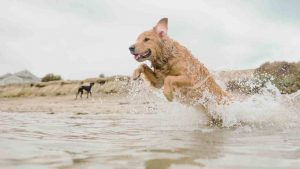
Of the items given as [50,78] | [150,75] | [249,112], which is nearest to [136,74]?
[150,75]

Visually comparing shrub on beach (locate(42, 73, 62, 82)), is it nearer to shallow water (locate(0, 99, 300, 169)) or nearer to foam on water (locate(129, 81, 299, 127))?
foam on water (locate(129, 81, 299, 127))

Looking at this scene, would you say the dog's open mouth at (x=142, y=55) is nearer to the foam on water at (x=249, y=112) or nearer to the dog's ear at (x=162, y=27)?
the dog's ear at (x=162, y=27)

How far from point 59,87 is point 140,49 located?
26116 mm

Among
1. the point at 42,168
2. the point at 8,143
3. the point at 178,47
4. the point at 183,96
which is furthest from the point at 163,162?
the point at 178,47

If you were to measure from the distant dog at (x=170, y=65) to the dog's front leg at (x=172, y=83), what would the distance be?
14mm

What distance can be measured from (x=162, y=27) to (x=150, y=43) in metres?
0.37

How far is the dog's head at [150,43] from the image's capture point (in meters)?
7.08

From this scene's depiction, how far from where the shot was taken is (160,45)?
7.20 meters

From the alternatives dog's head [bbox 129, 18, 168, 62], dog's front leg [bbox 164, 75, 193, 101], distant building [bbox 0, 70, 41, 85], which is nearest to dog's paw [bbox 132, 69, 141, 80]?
dog's head [bbox 129, 18, 168, 62]

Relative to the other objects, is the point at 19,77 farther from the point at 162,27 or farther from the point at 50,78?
the point at 162,27

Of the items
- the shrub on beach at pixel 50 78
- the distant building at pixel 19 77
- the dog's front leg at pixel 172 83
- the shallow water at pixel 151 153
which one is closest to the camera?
the shallow water at pixel 151 153

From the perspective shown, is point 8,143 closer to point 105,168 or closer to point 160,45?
point 105,168

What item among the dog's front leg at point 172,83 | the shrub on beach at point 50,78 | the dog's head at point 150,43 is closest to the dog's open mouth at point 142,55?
the dog's head at point 150,43

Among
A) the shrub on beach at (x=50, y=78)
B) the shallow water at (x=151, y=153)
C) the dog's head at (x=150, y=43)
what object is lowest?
the shallow water at (x=151, y=153)
